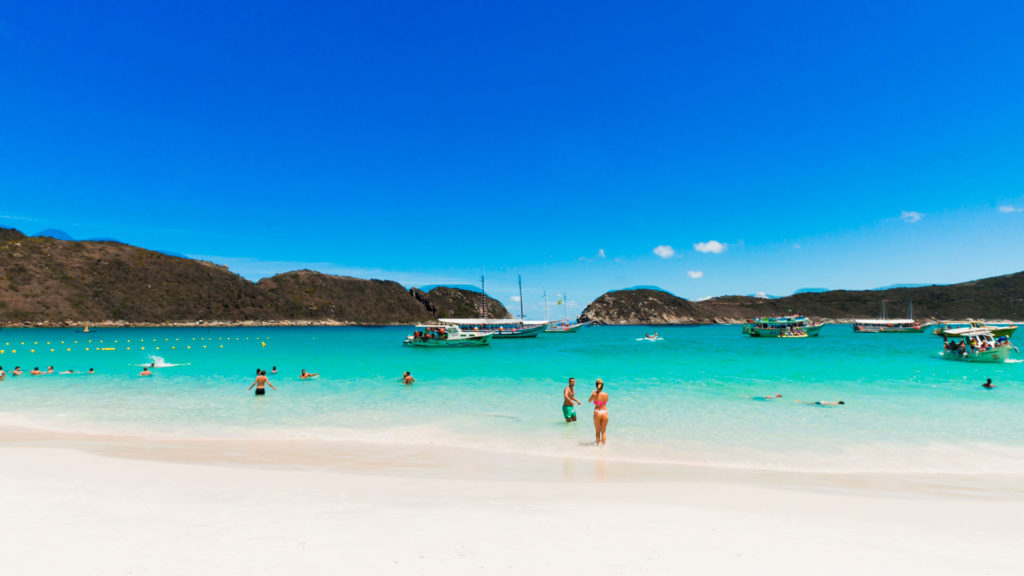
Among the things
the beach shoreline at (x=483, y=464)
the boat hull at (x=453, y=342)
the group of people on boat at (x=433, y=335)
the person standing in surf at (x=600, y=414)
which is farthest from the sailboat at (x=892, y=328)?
the person standing in surf at (x=600, y=414)

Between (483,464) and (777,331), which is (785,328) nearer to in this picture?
(777,331)

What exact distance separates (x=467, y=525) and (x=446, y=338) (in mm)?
66586

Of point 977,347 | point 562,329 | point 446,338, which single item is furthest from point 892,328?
point 446,338

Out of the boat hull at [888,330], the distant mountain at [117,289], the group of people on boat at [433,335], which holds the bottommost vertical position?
the boat hull at [888,330]

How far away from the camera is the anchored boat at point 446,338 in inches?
2822

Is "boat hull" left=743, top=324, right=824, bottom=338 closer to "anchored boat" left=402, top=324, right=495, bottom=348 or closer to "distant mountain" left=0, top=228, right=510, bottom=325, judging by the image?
"anchored boat" left=402, top=324, right=495, bottom=348

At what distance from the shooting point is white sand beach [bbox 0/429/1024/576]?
553cm

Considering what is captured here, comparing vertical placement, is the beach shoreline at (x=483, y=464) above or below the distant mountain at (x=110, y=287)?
below

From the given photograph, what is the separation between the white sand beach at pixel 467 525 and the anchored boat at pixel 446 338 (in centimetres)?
6083

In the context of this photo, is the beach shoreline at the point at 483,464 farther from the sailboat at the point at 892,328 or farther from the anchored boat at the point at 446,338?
the sailboat at the point at 892,328

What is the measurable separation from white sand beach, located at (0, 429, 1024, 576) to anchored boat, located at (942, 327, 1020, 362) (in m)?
47.7

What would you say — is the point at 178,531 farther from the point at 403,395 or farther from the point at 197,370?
the point at 197,370

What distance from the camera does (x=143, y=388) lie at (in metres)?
27.1

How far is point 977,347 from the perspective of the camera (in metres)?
45.1
